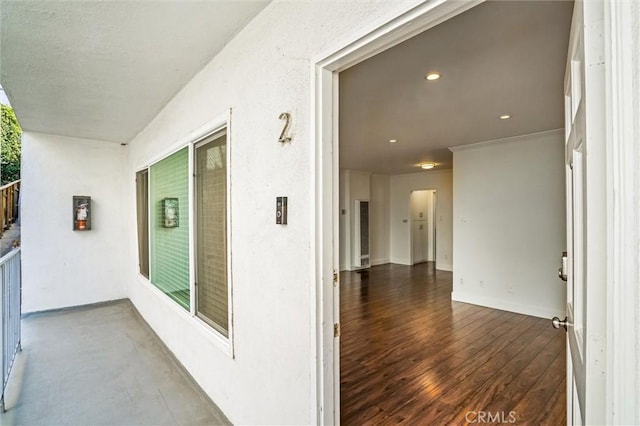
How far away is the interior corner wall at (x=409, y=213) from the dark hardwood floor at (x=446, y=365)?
11.0ft

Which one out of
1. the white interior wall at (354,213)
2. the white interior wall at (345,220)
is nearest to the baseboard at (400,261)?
the white interior wall at (354,213)

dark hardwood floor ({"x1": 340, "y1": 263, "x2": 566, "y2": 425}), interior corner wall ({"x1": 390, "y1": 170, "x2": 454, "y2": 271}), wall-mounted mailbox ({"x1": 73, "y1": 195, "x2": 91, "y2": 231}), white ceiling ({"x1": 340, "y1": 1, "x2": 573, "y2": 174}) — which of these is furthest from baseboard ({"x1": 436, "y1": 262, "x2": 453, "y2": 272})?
wall-mounted mailbox ({"x1": 73, "y1": 195, "x2": 91, "y2": 231})

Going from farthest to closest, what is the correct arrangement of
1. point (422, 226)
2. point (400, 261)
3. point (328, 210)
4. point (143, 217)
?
→ point (422, 226) < point (400, 261) < point (143, 217) < point (328, 210)

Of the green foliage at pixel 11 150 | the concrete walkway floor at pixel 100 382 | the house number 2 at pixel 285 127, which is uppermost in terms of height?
the green foliage at pixel 11 150

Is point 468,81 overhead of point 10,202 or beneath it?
overhead

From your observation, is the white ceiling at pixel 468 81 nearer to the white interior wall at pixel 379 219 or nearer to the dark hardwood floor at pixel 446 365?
the dark hardwood floor at pixel 446 365

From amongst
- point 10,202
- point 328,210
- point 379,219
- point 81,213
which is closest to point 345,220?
point 379,219

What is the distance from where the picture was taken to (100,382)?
110 inches

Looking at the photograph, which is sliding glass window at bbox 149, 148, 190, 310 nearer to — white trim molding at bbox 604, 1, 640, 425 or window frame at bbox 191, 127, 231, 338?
window frame at bbox 191, 127, 231, 338

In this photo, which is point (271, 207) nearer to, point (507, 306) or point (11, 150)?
point (507, 306)

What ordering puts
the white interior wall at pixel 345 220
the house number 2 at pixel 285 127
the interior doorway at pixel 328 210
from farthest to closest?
the white interior wall at pixel 345 220
the house number 2 at pixel 285 127
the interior doorway at pixel 328 210

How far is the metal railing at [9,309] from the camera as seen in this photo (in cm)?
247

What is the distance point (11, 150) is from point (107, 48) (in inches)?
151

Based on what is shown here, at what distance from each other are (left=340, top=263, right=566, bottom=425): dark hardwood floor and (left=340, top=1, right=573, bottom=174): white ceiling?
2677 mm
